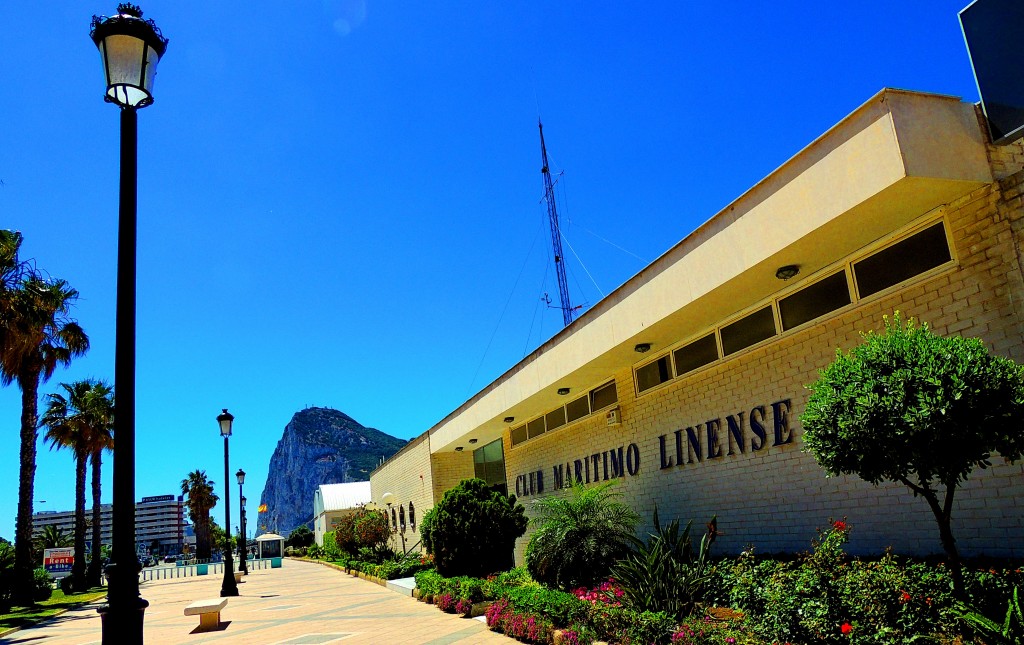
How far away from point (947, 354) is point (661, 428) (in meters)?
7.39

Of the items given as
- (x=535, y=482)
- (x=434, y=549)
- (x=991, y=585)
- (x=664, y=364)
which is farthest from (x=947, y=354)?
(x=535, y=482)

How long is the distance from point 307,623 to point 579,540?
21.1 feet

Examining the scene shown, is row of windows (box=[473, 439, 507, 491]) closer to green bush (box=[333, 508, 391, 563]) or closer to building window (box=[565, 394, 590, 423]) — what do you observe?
building window (box=[565, 394, 590, 423])

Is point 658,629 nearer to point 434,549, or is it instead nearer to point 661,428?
point 661,428

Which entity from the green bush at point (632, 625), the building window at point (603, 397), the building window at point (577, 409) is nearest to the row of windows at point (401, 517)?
the building window at point (577, 409)

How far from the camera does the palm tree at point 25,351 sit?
22.3 meters

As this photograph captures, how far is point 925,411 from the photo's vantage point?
17.9ft

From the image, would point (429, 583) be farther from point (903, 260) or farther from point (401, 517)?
point (401, 517)

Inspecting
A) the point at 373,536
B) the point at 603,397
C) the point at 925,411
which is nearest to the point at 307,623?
the point at 603,397

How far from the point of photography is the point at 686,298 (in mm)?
10047

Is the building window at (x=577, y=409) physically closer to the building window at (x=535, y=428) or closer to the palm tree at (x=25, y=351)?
the building window at (x=535, y=428)

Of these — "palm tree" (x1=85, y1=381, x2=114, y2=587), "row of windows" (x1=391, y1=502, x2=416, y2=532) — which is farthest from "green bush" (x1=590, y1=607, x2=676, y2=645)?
"palm tree" (x1=85, y1=381, x2=114, y2=587)

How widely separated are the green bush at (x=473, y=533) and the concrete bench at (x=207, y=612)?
4.70 metres

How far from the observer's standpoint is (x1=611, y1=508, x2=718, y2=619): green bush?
868 cm
